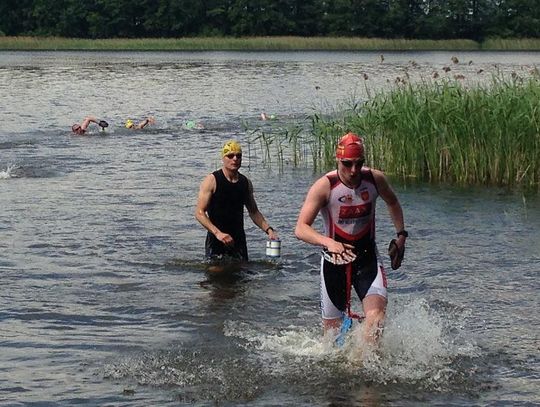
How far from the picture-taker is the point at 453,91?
19.5 meters

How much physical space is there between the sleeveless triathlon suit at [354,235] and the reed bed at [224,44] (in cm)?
7701

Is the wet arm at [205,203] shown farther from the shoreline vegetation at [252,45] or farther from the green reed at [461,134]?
the shoreline vegetation at [252,45]

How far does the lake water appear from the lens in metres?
8.94

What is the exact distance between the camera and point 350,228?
890cm

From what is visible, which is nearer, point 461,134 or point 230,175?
point 230,175

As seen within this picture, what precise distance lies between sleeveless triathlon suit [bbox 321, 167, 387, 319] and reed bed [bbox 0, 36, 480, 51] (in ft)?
253

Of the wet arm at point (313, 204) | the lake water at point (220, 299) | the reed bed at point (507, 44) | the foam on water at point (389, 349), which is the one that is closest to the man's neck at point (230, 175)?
the lake water at point (220, 299)

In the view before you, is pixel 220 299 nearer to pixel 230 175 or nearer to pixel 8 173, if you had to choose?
pixel 230 175

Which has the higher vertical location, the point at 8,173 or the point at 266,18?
the point at 266,18

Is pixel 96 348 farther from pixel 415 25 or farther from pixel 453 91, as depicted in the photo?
pixel 415 25

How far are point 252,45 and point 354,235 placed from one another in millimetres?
78089

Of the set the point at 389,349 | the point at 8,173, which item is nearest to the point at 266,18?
the point at 8,173

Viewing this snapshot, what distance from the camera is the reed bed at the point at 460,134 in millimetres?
18558

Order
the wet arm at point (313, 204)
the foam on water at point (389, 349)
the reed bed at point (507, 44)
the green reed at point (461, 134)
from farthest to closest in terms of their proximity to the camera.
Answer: the reed bed at point (507, 44)
the green reed at point (461, 134)
the foam on water at point (389, 349)
the wet arm at point (313, 204)
